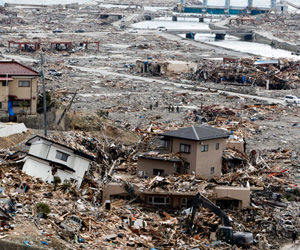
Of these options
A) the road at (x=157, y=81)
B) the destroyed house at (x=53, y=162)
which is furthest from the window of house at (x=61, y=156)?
the road at (x=157, y=81)

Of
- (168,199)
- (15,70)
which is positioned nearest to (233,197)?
(168,199)

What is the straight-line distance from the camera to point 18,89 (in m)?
22.2

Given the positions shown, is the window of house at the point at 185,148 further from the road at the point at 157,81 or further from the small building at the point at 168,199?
the road at the point at 157,81

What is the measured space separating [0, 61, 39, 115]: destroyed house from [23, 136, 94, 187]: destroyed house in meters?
5.25

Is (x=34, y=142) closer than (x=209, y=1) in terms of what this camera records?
Yes

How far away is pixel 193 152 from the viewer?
57.4 feet

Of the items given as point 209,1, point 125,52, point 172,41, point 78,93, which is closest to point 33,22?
point 172,41

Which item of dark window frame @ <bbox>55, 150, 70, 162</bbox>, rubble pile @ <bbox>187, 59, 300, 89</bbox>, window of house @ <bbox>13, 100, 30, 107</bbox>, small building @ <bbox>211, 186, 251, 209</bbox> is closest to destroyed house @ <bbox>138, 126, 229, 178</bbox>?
small building @ <bbox>211, 186, 251, 209</bbox>

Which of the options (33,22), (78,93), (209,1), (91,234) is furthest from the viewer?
(209,1)

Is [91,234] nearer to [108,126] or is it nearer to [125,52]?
[108,126]

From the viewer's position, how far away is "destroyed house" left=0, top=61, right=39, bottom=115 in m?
21.8

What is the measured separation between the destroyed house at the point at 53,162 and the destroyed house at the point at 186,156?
5.48 feet

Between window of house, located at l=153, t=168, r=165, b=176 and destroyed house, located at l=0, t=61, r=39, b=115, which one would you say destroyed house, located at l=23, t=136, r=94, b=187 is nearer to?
window of house, located at l=153, t=168, r=165, b=176

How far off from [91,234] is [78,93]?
22.6 m
